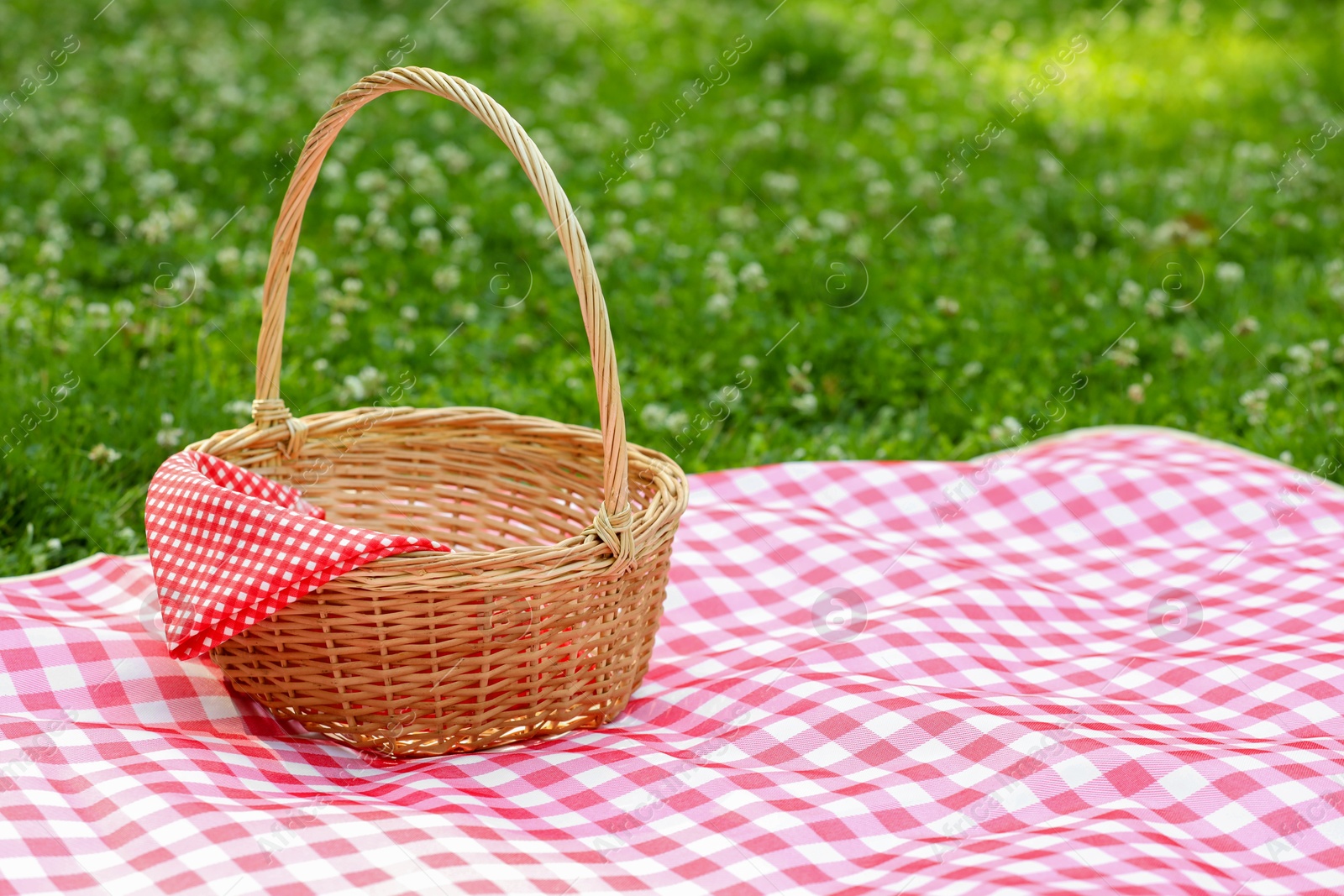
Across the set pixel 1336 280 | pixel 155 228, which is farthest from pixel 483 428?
pixel 1336 280

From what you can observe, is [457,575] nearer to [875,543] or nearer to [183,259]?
[875,543]

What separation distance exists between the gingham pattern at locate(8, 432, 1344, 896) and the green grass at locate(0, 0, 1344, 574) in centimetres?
56

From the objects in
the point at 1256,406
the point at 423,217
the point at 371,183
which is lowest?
the point at 1256,406

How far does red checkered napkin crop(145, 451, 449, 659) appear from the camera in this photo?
→ 4.94 feet

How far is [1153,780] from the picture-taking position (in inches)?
60.9

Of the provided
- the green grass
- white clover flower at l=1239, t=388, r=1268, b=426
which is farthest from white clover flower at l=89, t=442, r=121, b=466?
white clover flower at l=1239, t=388, r=1268, b=426

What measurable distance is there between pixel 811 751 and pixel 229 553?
2.50 ft

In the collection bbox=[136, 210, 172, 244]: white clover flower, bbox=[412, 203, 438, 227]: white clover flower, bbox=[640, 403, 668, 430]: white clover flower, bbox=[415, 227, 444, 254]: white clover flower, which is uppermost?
bbox=[136, 210, 172, 244]: white clover flower

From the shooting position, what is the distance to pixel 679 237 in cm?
364

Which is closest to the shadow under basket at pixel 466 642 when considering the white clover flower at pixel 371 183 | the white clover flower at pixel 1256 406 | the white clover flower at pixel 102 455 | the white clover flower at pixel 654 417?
the white clover flower at pixel 102 455

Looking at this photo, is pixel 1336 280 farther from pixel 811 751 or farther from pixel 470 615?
pixel 470 615

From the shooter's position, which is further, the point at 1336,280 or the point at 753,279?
the point at 1336,280

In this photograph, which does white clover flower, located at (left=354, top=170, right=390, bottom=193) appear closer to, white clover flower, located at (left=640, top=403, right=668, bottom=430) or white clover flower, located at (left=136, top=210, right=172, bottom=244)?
white clover flower, located at (left=136, top=210, right=172, bottom=244)

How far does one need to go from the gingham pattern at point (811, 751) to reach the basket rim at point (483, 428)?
0.26 meters
